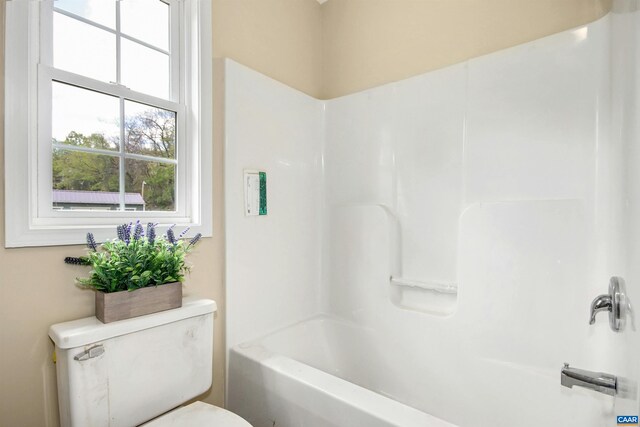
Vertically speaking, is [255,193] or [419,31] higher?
[419,31]

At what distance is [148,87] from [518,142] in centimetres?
163

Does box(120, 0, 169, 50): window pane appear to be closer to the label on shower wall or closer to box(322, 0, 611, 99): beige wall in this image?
the label on shower wall

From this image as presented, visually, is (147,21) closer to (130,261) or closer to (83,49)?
(83,49)

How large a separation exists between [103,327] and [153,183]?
2.07 ft

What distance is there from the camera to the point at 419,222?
1697 mm

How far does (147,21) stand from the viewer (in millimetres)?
1398

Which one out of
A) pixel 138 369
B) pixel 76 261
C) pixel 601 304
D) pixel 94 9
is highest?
pixel 94 9

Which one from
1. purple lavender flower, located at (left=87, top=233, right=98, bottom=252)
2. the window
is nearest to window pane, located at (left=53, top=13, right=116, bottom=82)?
the window

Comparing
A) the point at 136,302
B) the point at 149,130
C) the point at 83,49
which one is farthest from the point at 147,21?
the point at 136,302

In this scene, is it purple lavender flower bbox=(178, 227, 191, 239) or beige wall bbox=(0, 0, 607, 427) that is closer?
beige wall bbox=(0, 0, 607, 427)

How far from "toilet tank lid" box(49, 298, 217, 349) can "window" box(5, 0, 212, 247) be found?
28 cm

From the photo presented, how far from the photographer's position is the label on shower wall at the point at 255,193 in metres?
1.60

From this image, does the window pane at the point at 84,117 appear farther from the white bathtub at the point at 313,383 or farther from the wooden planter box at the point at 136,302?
the white bathtub at the point at 313,383

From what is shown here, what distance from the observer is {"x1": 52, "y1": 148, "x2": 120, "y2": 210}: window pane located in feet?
3.69
